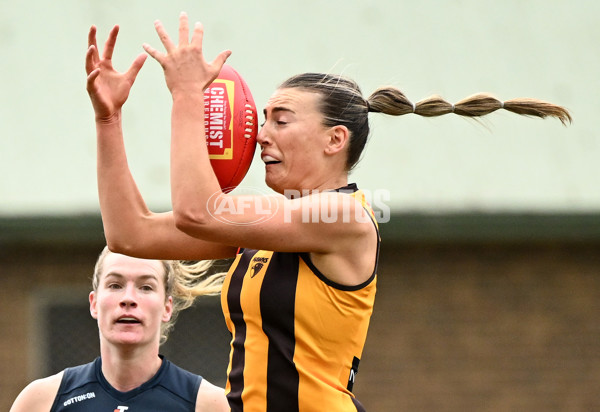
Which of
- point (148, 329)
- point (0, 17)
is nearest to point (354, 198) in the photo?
point (148, 329)

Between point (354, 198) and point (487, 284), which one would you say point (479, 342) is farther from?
point (354, 198)

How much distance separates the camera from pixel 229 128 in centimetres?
317

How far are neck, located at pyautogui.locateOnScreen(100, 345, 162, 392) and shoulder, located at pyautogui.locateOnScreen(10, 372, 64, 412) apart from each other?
0.24 m

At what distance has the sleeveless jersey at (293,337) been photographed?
2900 mm

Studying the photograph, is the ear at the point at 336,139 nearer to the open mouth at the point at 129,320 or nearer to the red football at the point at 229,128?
the red football at the point at 229,128

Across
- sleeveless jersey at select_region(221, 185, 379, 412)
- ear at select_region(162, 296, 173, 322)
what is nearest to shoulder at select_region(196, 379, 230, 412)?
ear at select_region(162, 296, 173, 322)

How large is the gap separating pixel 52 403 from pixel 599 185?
589cm

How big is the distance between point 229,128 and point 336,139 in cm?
37

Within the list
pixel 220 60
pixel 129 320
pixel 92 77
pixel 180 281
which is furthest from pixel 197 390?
pixel 220 60

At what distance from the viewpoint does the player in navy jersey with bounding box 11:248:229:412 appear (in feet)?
13.2

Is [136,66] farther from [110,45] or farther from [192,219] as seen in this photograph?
[192,219]

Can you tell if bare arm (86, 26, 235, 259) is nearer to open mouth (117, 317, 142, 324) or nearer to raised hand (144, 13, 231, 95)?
raised hand (144, 13, 231, 95)

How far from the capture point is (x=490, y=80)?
8609 mm

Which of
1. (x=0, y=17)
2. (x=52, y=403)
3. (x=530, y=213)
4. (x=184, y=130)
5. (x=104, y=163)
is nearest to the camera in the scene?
(x=184, y=130)
